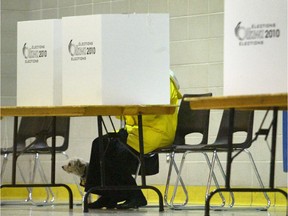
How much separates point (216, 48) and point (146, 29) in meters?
2.45

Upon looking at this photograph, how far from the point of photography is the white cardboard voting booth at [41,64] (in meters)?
6.31

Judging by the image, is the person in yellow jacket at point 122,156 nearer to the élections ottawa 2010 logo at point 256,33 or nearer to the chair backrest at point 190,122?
the chair backrest at point 190,122

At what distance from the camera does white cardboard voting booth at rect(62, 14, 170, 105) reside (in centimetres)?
589

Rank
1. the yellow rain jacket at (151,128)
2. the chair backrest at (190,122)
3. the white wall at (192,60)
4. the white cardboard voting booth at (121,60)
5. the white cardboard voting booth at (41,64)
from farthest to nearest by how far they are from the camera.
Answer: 1. the white wall at (192,60)
2. the chair backrest at (190,122)
3. the yellow rain jacket at (151,128)
4. the white cardboard voting booth at (41,64)
5. the white cardboard voting booth at (121,60)

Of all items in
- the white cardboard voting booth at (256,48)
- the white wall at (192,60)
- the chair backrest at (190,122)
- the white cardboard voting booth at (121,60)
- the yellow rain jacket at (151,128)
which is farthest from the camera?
the white wall at (192,60)

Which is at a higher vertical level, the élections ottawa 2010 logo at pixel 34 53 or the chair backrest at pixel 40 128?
the élections ottawa 2010 logo at pixel 34 53

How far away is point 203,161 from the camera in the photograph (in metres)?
8.34

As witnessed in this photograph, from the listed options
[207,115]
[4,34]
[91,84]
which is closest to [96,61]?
[91,84]

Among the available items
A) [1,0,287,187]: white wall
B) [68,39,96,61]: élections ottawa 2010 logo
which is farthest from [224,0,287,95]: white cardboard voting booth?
[1,0,287,187]: white wall

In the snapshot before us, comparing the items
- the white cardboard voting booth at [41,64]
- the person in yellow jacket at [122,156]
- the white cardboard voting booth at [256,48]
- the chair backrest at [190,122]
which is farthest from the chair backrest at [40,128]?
the white cardboard voting booth at [256,48]

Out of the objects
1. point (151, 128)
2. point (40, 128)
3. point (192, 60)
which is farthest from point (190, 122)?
point (40, 128)

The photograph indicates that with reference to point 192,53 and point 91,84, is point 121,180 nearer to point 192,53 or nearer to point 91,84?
point 91,84

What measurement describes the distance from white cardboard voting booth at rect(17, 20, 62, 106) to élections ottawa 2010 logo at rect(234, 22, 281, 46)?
209 cm

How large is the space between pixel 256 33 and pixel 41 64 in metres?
2.29
